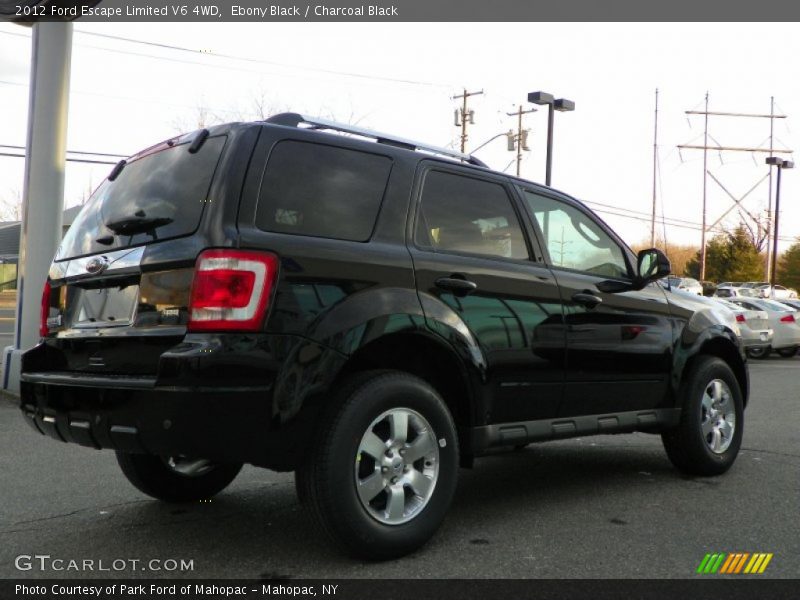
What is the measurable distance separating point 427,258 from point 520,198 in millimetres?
1021

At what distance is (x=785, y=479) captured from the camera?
5449 millimetres

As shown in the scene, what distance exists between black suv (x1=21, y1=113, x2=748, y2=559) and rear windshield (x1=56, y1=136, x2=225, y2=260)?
0.5 inches

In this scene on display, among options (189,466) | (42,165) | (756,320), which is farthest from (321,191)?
(756,320)

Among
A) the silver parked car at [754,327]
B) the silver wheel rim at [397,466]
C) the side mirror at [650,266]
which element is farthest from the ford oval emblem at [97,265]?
the silver parked car at [754,327]

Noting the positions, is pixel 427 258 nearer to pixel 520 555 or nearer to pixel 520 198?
pixel 520 198

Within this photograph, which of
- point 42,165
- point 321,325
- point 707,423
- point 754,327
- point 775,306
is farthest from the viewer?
point 775,306

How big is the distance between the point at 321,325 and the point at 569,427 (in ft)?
6.00

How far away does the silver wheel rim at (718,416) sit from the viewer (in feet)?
18.0

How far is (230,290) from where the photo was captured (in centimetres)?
321

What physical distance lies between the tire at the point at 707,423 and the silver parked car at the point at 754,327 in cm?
1399

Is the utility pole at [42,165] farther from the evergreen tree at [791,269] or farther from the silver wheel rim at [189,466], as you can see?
the evergreen tree at [791,269]

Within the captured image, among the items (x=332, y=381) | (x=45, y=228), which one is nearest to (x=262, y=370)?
(x=332, y=381)

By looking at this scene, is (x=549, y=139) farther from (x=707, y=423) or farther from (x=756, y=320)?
(x=707, y=423)

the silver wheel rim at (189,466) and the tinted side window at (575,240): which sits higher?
A: the tinted side window at (575,240)
